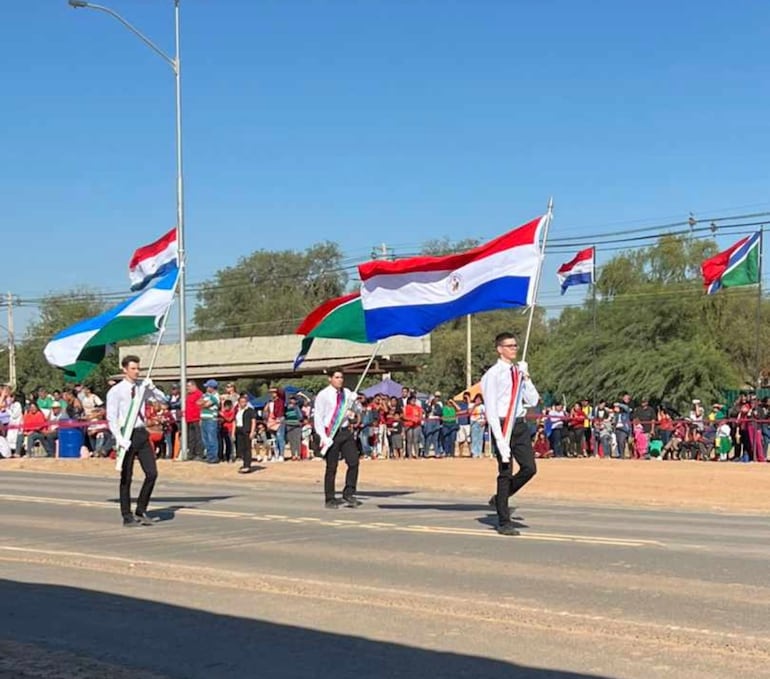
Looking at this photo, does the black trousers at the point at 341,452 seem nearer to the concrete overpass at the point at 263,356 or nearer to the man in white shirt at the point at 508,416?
the man in white shirt at the point at 508,416

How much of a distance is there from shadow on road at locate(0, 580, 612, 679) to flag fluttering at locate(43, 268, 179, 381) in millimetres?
9863

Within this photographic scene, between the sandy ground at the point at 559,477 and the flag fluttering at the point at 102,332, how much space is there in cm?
448

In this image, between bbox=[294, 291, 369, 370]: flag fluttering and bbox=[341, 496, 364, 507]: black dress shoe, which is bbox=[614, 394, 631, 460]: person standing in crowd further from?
bbox=[341, 496, 364, 507]: black dress shoe

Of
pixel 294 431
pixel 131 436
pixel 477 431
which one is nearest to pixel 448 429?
pixel 477 431

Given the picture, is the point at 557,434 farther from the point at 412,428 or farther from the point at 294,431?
the point at 294,431

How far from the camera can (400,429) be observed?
28.5m

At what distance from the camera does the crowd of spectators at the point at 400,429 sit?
1054 inches

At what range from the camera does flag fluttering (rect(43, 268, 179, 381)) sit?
18.1m

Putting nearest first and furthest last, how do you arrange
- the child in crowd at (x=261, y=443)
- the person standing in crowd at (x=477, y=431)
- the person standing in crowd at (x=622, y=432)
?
the person standing in crowd at (x=477, y=431) < the person standing in crowd at (x=622, y=432) < the child in crowd at (x=261, y=443)

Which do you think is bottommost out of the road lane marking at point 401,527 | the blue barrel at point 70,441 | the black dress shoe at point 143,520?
the road lane marking at point 401,527

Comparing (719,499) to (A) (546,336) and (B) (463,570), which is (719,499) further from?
(A) (546,336)

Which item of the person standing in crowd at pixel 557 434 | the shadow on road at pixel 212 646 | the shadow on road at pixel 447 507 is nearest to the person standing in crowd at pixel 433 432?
the person standing in crowd at pixel 557 434

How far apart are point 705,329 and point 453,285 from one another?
44.7m

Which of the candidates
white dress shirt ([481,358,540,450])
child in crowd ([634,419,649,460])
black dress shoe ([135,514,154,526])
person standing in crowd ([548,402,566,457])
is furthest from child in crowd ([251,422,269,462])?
white dress shirt ([481,358,540,450])
